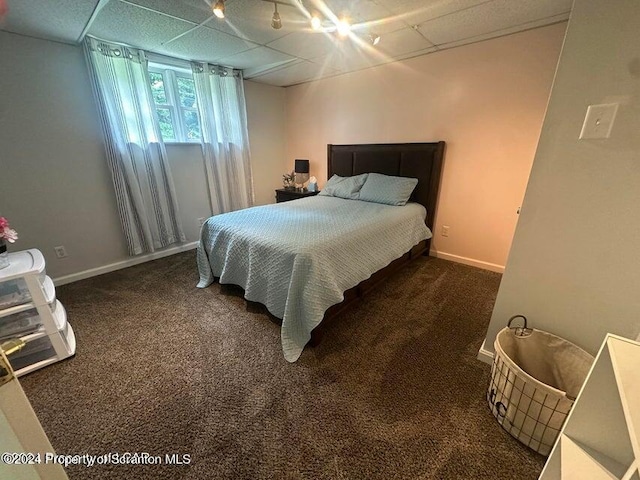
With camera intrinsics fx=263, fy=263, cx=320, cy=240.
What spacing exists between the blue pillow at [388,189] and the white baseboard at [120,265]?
2.36 meters

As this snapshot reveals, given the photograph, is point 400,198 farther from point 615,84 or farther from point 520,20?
point 615,84

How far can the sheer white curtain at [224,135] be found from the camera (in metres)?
3.15

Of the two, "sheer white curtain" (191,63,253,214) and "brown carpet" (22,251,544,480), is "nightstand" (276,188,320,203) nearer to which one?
"sheer white curtain" (191,63,253,214)

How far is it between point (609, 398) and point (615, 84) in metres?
1.09

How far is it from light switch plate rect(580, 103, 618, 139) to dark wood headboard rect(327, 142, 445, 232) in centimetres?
181

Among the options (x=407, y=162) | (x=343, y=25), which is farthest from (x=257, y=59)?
(x=407, y=162)

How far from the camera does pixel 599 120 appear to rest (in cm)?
102

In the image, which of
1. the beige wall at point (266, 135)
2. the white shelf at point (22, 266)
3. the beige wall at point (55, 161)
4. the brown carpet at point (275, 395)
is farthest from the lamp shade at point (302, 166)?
the white shelf at point (22, 266)

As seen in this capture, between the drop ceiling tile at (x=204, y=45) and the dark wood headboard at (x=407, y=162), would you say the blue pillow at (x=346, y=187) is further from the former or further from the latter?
the drop ceiling tile at (x=204, y=45)

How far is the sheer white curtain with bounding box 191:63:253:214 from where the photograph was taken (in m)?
3.15

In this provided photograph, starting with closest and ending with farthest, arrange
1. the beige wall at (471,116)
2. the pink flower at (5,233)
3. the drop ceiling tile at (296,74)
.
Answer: the pink flower at (5,233) < the beige wall at (471,116) < the drop ceiling tile at (296,74)

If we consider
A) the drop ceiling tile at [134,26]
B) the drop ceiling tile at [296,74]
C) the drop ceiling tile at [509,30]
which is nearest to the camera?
the drop ceiling tile at [134,26]

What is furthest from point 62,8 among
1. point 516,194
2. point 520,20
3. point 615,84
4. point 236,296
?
point 516,194

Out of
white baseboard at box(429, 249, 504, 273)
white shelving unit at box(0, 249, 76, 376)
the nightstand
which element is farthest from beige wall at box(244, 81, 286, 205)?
white shelving unit at box(0, 249, 76, 376)
